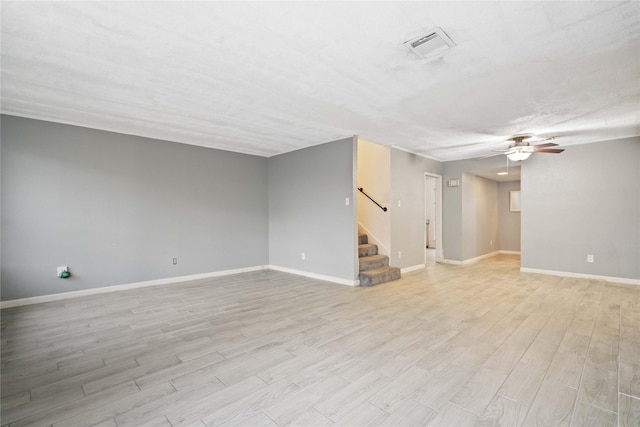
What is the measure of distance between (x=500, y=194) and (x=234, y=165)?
795 centimetres

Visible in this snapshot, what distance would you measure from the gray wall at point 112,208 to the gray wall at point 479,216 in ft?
16.7

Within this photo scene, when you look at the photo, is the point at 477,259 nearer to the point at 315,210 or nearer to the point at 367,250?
the point at 367,250

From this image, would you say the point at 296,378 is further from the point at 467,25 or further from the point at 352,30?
the point at 467,25

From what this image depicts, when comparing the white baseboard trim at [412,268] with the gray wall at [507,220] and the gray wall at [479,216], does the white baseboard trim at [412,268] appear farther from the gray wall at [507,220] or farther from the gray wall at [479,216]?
the gray wall at [507,220]

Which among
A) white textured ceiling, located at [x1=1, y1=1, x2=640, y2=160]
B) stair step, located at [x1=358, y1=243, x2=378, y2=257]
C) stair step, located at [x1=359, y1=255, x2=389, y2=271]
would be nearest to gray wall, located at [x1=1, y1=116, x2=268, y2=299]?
white textured ceiling, located at [x1=1, y1=1, x2=640, y2=160]

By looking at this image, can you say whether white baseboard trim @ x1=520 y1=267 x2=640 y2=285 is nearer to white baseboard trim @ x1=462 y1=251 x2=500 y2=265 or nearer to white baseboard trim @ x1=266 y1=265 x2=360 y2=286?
white baseboard trim @ x1=462 y1=251 x2=500 y2=265

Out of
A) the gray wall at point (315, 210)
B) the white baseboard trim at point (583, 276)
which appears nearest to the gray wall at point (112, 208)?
the gray wall at point (315, 210)

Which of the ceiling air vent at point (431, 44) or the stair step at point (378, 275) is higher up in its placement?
the ceiling air vent at point (431, 44)

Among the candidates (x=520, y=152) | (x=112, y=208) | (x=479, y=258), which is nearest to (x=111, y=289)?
(x=112, y=208)

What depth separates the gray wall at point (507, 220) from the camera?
28.8 ft

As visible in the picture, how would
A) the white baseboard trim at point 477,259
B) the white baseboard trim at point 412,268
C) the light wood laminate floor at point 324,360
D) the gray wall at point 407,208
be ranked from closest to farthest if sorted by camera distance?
the light wood laminate floor at point 324,360, the gray wall at point 407,208, the white baseboard trim at point 412,268, the white baseboard trim at point 477,259

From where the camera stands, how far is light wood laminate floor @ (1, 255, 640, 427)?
177 centimetres

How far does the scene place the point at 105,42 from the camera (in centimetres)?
225

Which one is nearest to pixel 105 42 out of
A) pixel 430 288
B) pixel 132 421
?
pixel 132 421
